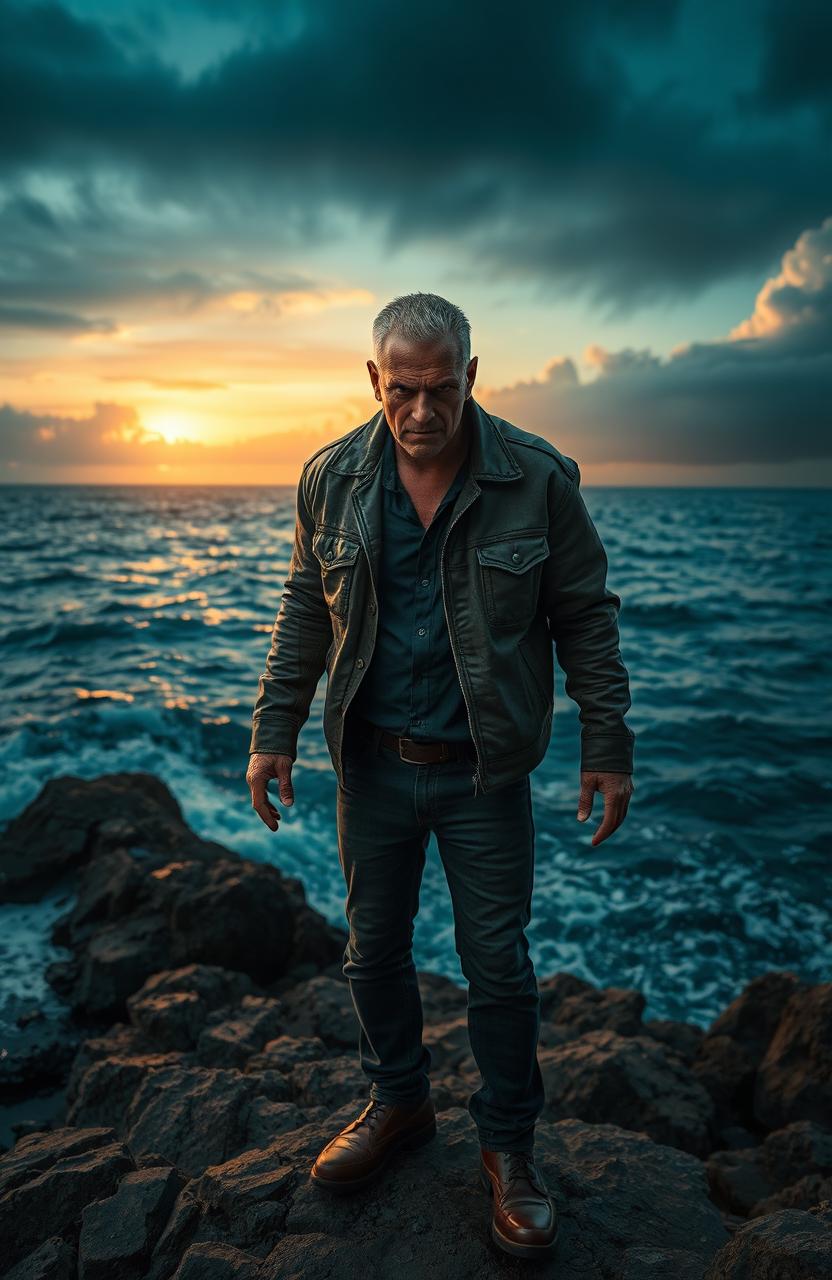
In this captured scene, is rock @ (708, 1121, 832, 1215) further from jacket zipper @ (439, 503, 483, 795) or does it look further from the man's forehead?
the man's forehead

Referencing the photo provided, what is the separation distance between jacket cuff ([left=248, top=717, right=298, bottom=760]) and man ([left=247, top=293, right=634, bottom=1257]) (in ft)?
0.76

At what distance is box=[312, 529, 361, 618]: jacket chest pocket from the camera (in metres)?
2.42

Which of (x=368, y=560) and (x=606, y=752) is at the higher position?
(x=368, y=560)

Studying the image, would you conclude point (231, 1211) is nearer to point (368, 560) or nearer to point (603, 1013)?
point (368, 560)

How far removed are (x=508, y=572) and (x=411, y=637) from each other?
0.36 m

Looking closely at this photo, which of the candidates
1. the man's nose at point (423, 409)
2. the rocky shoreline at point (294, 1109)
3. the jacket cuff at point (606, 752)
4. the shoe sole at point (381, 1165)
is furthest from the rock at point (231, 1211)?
the man's nose at point (423, 409)

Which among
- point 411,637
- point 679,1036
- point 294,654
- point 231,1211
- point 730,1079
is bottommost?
point 679,1036

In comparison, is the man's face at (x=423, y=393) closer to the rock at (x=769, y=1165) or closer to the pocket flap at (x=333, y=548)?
the pocket flap at (x=333, y=548)

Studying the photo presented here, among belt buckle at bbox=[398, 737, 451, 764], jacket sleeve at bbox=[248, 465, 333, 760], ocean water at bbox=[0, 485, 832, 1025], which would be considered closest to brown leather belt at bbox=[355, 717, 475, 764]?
belt buckle at bbox=[398, 737, 451, 764]

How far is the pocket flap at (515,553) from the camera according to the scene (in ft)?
7.46

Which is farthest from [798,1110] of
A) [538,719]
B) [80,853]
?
[80,853]

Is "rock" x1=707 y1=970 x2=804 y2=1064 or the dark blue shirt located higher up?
the dark blue shirt

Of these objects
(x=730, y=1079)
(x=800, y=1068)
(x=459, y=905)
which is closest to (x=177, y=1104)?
(x=459, y=905)

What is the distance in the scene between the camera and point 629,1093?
368 cm
